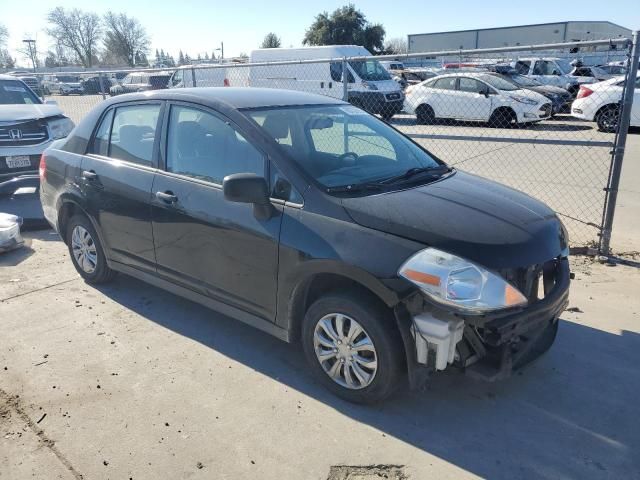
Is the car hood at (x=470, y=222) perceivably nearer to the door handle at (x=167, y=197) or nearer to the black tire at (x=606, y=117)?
the door handle at (x=167, y=197)

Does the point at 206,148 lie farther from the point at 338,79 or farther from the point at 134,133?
the point at 338,79

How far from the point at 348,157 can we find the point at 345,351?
1354 millimetres

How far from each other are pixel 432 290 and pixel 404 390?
898 millimetres

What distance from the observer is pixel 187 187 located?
11.9 ft

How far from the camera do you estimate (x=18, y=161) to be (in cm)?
776

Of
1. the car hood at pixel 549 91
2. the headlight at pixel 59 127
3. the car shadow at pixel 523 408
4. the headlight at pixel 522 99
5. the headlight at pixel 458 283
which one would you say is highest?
the car hood at pixel 549 91

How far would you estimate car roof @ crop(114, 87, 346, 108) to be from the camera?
3.68 meters

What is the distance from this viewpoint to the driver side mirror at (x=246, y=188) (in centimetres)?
302

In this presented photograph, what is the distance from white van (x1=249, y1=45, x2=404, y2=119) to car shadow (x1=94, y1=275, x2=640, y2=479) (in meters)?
13.4

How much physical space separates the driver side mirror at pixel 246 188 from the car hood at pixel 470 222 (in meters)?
0.50

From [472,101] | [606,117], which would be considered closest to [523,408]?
[606,117]

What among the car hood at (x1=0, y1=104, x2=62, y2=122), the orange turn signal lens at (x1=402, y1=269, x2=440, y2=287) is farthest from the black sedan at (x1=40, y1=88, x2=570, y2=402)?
the car hood at (x1=0, y1=104, x2=62, y2=122)

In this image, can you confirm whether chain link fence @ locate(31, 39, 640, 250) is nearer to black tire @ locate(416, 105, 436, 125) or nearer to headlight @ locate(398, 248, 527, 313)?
black tire @ locate(416, 105, 436, 125)

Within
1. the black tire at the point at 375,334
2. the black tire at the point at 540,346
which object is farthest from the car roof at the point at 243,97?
the black tire at the point at 540,346
